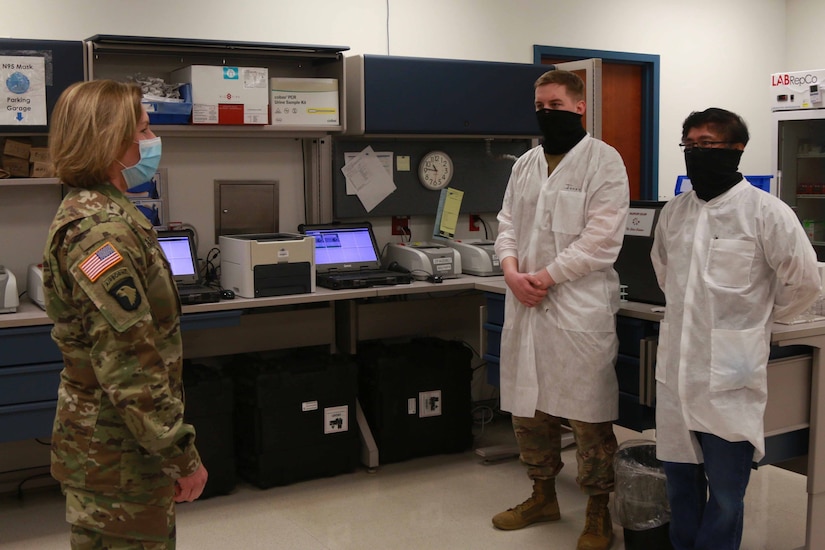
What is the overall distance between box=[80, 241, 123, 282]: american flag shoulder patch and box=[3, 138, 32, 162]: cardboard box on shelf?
2.16m

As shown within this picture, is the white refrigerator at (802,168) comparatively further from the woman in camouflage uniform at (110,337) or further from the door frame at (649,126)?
the woman in camouflage uniform at (110,337)

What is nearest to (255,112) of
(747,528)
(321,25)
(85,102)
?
(321,25)

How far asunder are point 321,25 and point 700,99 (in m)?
2.84

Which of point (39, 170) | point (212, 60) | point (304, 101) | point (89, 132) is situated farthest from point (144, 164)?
point (212, 60)

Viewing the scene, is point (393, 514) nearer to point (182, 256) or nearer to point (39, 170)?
point (182, 256)

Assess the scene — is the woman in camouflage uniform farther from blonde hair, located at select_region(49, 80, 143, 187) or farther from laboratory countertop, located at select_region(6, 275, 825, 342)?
laboratory countertop, located at select_region(6, 275, 825, 342)

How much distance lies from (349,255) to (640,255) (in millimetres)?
1444

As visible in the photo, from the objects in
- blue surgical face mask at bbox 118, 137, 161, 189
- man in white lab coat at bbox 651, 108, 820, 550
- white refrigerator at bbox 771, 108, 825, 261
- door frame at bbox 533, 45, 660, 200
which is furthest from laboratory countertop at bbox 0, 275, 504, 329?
white refrigerator at bbox 771, 108, 825, 261

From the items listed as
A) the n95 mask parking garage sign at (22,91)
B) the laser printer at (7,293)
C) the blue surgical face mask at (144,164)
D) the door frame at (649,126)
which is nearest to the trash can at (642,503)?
the blue surgical face mask at (144,164)

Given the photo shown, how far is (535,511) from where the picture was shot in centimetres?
337

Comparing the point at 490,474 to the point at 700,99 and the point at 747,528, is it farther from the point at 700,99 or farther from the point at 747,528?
the point at 700,99

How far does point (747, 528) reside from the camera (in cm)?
331

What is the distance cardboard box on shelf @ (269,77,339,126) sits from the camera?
3920 mm

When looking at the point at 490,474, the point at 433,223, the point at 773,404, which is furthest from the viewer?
the point at 433,223
